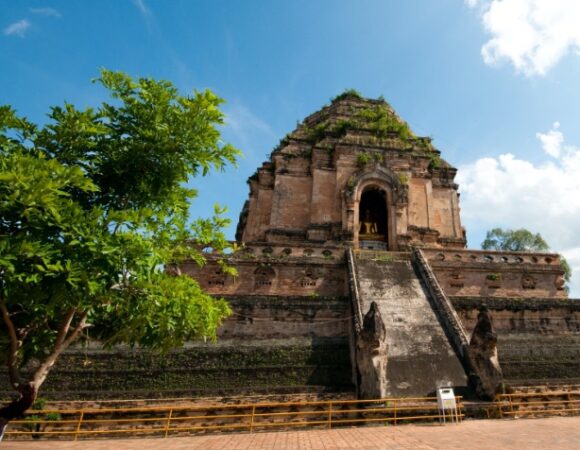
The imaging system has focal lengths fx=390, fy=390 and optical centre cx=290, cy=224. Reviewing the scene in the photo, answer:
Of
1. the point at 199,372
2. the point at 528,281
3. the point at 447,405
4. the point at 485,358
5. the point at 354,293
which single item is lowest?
the point at 447,405

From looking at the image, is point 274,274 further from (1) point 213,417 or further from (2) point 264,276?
(1) point 213,417

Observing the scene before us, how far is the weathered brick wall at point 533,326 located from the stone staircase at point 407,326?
1973 millimetres

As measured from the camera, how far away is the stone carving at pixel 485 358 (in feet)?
33.4

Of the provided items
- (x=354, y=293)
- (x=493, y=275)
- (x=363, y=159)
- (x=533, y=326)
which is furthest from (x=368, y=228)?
(x=533, y=326)

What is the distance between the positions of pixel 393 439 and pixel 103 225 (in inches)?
265

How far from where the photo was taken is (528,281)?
17.3m

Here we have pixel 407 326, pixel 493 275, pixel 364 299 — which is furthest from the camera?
pixel 493 275

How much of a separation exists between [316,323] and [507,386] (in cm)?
610

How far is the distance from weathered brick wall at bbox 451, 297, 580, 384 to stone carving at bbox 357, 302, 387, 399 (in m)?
5.08

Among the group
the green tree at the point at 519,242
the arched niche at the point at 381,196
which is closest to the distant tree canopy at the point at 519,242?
the green tree at the point at 519,242

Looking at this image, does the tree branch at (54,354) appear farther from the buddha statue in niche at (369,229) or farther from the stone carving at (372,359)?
the buddha statue in niche at (369,229)

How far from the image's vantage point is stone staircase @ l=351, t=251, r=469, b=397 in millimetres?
10766

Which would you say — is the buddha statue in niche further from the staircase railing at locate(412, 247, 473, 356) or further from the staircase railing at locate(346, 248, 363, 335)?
the staircase railing at locate(346, 248, 363, 335)

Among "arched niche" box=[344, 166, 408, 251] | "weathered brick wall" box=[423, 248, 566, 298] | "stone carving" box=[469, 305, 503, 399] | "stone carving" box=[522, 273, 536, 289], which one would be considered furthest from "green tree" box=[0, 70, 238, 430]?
"stone carving" box=[522, 273, 536, 289]
